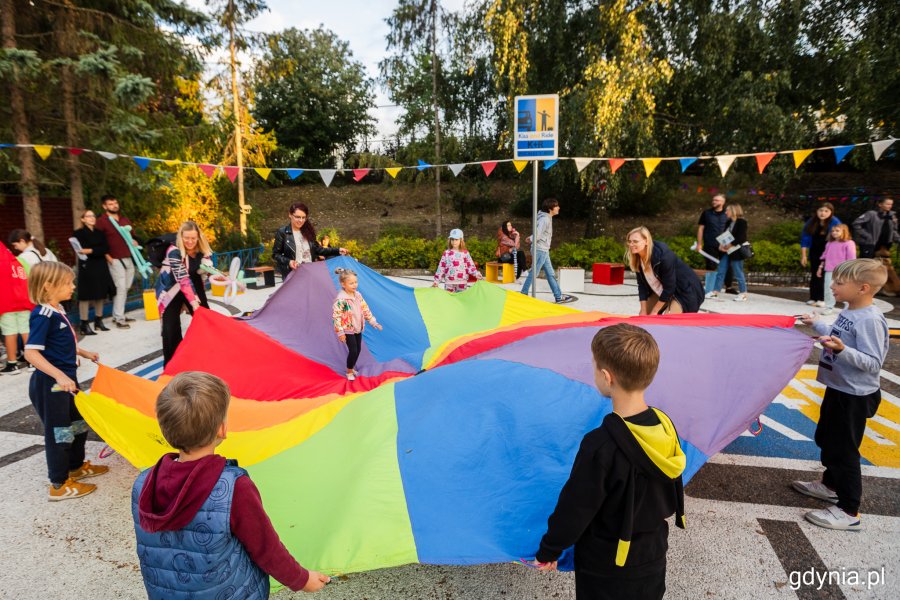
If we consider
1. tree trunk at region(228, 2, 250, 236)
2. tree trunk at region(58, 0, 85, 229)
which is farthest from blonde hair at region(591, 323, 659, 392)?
tree trunk at region(228, 2, 250, 236)

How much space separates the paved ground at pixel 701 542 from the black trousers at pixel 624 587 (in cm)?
92

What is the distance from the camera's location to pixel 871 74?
10.5 meters

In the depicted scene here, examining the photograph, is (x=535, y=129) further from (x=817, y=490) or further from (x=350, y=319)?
(x=817, y=490)

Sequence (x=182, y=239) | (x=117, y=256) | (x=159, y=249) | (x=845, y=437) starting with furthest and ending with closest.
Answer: (x=117, y=256), (x=159, y=249), (x=182, y=239), (x=845, y=437)

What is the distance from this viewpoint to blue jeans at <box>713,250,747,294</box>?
9172mm

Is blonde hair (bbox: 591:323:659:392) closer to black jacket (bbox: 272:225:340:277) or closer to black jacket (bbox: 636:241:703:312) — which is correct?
black jacket (bbox: 636:241:703:312)

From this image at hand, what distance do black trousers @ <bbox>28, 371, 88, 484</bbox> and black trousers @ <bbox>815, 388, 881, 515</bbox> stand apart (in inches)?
188

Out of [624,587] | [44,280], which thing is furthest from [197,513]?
[44,280]

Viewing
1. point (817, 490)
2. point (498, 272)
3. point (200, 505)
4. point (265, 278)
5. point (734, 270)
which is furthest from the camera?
point (498, 272)

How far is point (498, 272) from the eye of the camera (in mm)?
11828

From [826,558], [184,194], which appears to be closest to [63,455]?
[826,558]

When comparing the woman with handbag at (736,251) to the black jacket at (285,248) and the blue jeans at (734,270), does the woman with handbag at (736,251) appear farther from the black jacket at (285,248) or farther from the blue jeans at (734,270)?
the black jacket at (285,248)

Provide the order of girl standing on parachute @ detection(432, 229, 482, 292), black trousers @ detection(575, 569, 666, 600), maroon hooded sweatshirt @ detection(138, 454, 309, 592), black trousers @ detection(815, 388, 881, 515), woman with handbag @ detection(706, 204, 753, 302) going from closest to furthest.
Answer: maroon hooded sweatshirt @ detection(138, 454, 309, 592), black trousers @ detection(575, 569, 666, 600), black trousers @ detection(815, 388, 881, 515), girl standing on parachute @ detection(432, 229, 482, 292), woman with handbag @ detection(706, 204, 753, 302)

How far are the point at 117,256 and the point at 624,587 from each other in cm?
823
